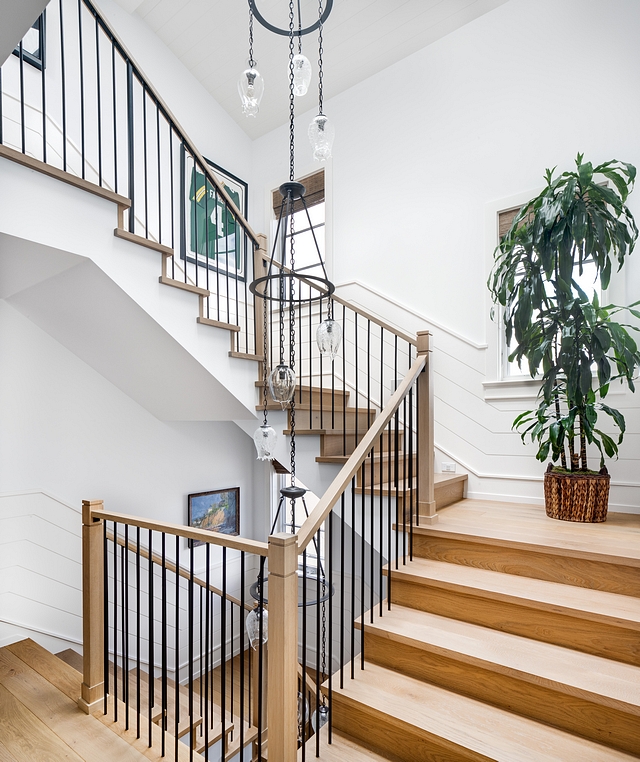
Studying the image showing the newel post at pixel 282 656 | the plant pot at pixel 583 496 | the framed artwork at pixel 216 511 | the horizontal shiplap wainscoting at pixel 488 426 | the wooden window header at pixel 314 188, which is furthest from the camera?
the wooden window header at pixel 314 188

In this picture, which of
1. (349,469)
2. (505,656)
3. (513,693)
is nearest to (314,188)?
(349,469)

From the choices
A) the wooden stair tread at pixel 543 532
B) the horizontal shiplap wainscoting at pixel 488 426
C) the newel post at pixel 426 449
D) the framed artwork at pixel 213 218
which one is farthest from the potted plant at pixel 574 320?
the framed artwork at pixel 213 218

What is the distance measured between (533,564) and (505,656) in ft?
1.75

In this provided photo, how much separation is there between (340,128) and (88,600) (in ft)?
14.5

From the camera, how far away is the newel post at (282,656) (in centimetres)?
155

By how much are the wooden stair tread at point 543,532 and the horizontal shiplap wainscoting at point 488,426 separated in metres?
0.26

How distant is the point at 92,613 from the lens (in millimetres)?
2426

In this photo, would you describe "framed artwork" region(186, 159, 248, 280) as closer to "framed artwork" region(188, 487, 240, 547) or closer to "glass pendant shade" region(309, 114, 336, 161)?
"framed artwork" region(188, 487, 240, 547)

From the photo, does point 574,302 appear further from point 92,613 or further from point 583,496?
point 92,613

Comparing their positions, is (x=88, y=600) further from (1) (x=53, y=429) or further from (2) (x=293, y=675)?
(1) (x=53, y=429)

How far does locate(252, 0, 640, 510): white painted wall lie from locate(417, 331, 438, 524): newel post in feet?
3.41

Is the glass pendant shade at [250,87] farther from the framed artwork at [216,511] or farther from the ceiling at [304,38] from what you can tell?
the framed artwork at [216,511]

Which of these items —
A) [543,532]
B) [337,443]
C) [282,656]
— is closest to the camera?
[282,656]

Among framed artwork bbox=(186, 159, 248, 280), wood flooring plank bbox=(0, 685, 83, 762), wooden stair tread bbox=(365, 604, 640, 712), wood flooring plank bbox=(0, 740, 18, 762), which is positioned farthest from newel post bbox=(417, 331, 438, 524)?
framed artwork bbox=(186, 159, 248, 280)
